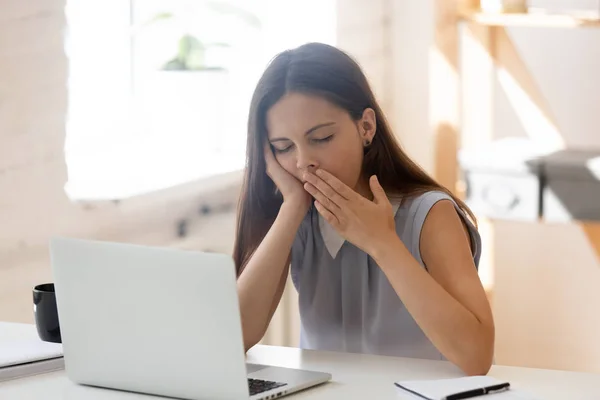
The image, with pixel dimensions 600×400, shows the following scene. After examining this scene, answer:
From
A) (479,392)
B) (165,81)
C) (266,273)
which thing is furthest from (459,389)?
(165,81)

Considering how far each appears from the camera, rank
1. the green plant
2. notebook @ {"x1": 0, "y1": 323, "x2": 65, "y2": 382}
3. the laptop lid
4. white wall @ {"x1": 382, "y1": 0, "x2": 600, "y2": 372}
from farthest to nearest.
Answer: white wall @ {"x1": 382, "y1": 0, "x2": 600, "y2": 372}
the green plant
notebook @ {"x1": 0, "y1": 323, "x2": 65, "y2": 382}
the laptop lid

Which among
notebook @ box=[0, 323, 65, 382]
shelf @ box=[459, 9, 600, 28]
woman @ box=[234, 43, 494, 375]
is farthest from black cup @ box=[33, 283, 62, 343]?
shelf @ box=[459, 9, 600, 28]

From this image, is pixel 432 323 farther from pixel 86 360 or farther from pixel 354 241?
pixel 86 360

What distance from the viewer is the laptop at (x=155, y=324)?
3.81 feet

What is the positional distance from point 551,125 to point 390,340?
183 cm

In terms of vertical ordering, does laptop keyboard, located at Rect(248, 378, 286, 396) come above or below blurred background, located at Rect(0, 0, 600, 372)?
below

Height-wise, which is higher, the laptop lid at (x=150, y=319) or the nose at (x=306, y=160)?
the nose at (x=306, y=160)

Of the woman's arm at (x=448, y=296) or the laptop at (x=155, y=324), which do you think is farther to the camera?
the woman's arm at (x=448, y=296)

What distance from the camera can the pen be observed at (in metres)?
1.19

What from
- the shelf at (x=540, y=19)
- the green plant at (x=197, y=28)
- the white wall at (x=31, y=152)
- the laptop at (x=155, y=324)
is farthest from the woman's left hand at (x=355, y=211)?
the shelf at (x=540, y=19)

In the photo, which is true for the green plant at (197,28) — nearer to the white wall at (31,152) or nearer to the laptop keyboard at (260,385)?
the white wall at (31,152)

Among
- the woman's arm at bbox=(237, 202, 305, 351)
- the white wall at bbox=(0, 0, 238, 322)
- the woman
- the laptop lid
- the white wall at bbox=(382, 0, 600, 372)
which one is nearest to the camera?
the laptop lid

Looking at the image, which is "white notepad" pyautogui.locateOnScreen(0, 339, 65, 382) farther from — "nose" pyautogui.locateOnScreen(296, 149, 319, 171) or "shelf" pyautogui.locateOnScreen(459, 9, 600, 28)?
"shelf" pyautogui.locateOnScreen(459, 9, 600, 28)

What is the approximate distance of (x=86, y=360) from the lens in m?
1.29
